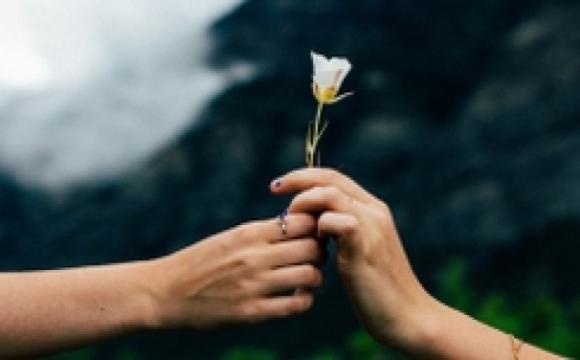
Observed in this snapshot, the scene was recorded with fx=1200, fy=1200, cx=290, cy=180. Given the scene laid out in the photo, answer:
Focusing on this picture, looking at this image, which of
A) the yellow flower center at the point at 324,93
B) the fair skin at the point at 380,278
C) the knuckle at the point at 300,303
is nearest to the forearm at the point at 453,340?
the fair skin at the point at 380,278

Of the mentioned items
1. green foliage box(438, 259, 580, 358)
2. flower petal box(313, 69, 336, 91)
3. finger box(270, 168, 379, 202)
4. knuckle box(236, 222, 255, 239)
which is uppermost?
green foliage box(438, 259, 580, 358)

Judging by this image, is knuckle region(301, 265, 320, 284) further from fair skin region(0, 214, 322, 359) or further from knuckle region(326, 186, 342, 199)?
knuckle region(326, 186, 342, 199)

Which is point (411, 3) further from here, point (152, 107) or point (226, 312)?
point (226, 312)

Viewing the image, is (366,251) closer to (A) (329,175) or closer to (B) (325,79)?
(A) (329,175)

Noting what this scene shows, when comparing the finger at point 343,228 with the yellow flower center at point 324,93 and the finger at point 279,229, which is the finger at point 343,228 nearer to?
the finger at point 279,229

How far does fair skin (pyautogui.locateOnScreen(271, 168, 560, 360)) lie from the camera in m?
1.42

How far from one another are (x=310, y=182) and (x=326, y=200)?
36 millimetres

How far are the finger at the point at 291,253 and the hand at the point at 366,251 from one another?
0.03 m

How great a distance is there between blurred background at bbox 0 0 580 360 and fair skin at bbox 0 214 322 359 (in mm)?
1517

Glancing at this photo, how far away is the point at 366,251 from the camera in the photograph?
1418mm

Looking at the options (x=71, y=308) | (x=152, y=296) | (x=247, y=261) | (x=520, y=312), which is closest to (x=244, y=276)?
(x=247, y=261)

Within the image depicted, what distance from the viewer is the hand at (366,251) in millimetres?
1418

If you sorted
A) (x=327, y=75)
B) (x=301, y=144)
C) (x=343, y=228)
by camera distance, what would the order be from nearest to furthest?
(x=343, y=228) → (x=327, y=75) → (x=301, y=144)

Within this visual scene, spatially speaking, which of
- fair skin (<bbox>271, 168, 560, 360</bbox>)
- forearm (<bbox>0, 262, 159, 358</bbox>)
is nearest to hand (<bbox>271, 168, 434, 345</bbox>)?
fair skin (<bbox>271, 168, 560, 360</bbox>)
